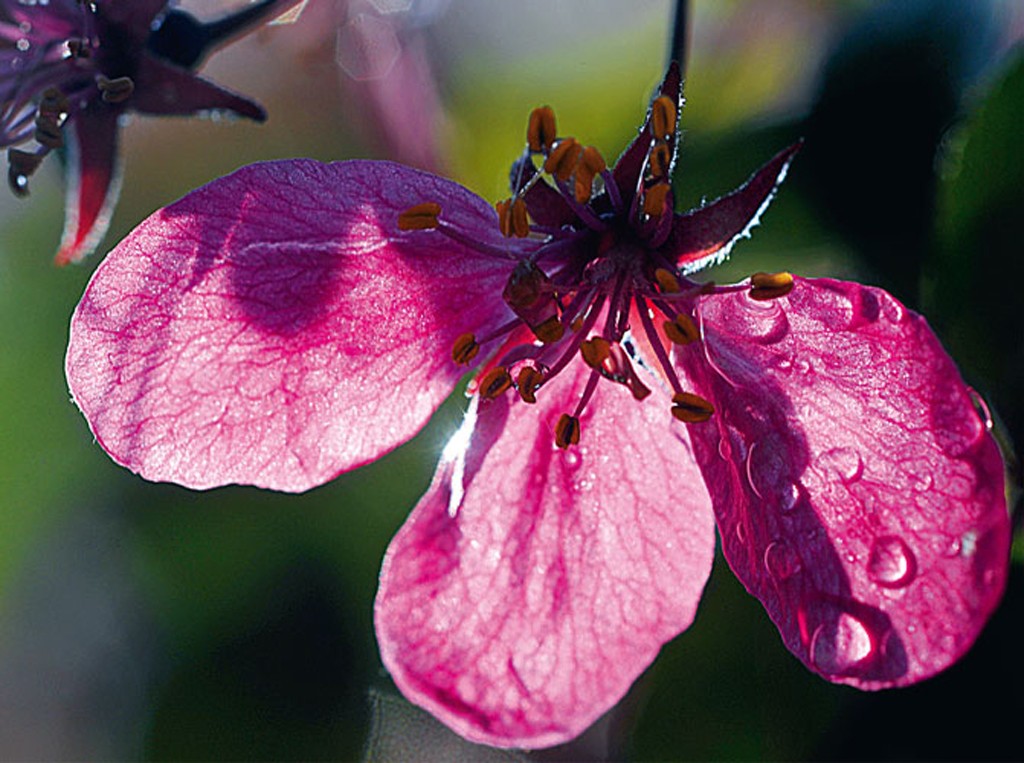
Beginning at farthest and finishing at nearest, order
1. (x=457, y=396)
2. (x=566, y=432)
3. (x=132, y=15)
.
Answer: (x=457, y=396) < (x=132, y=15) < (x=566, y=432)

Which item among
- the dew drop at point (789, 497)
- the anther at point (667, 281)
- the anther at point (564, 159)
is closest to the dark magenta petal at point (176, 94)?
the anther at point (564, 159)

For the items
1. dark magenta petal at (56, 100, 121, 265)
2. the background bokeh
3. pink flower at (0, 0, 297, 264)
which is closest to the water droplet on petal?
the background bokeh

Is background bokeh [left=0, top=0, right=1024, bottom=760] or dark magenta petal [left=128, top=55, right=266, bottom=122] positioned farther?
background bokeh [left=0, top=0, right=1024, bottom=760]

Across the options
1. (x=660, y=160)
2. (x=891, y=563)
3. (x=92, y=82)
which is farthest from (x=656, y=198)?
(x=92, y=82)

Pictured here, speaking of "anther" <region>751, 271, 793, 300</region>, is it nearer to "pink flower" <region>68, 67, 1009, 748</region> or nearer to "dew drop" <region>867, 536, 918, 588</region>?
"pink flower" <region>68, 67, 1009, 748</region>

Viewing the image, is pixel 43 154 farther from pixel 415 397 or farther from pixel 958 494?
pixel 958 494

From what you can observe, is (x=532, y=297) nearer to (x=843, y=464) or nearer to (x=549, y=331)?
(x=549, y=331)

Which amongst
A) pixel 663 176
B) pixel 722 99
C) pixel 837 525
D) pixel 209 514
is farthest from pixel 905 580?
pixel 209 514
